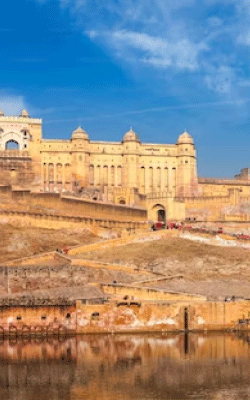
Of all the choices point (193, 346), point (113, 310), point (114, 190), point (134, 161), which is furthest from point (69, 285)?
point (134, 161)

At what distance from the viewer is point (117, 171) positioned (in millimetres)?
69250

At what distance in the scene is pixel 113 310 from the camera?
31375 millimetres

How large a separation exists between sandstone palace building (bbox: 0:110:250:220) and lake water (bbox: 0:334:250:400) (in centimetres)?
3141

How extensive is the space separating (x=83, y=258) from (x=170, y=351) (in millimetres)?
13351

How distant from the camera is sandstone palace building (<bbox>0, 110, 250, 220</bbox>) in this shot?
61719mm

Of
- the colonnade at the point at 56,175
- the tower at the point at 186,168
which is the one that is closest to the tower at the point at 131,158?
the tower at the point at 186,168

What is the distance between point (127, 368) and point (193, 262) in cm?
1662

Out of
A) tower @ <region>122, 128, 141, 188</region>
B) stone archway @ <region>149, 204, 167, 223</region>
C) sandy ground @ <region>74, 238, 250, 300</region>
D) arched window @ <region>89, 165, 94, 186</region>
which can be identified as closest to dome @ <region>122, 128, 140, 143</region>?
tower @ <region>122, 128, 141, 188</region>

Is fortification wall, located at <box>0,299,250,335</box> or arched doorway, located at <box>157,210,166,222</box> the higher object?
arched doorway, located at <box>157,210,166,222</box>

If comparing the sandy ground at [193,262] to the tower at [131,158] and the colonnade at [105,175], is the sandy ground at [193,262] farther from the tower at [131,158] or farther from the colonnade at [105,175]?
the colonnade at [105,175]

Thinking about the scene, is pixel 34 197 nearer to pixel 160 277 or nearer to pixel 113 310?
pixel 160 277

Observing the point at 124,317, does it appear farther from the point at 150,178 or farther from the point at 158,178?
the point at 158,178

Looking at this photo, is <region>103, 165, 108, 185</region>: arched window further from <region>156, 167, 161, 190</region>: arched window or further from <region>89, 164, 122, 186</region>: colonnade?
<region>156, 167, 161, 190</region>: arched window

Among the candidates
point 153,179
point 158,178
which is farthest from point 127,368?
point 158,178
